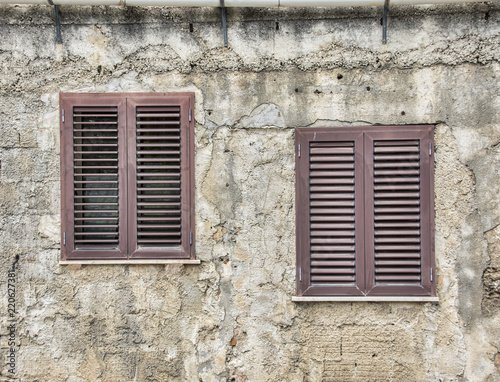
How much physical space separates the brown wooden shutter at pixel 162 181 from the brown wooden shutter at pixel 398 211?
149 cm

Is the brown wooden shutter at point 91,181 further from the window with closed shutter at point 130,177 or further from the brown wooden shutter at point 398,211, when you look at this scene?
the brown wooden shutter at point 398,211

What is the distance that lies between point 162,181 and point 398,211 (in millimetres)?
1944

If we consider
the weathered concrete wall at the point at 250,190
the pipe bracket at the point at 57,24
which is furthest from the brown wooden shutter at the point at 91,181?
the pipe bracket at the point at 57,24

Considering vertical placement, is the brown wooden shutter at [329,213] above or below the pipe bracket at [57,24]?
below

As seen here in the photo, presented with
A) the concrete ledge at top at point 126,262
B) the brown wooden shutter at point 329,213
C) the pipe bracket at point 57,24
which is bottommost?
the concrete ledge at top at point 126,262

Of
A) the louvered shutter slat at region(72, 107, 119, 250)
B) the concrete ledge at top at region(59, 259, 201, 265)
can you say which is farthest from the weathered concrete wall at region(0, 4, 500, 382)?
the louvered shutter slat at region(72, 107, 119, 250)

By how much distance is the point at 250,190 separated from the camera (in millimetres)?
3516

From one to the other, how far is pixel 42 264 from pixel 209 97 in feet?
6.37

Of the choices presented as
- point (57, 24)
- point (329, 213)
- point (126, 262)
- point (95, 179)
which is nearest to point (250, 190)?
point (329, 213)

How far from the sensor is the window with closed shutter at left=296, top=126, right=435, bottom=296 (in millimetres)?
3453

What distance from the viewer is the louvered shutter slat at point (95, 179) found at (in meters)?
3.49

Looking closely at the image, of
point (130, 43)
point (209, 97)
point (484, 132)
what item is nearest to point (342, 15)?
point (209, 97)

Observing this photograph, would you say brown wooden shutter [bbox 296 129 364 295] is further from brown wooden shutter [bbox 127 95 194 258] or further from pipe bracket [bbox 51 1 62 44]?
pipe bracket [bbox 51 1 62 44]

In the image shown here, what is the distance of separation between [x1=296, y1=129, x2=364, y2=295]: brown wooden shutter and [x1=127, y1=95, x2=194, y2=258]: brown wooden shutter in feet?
3.05
